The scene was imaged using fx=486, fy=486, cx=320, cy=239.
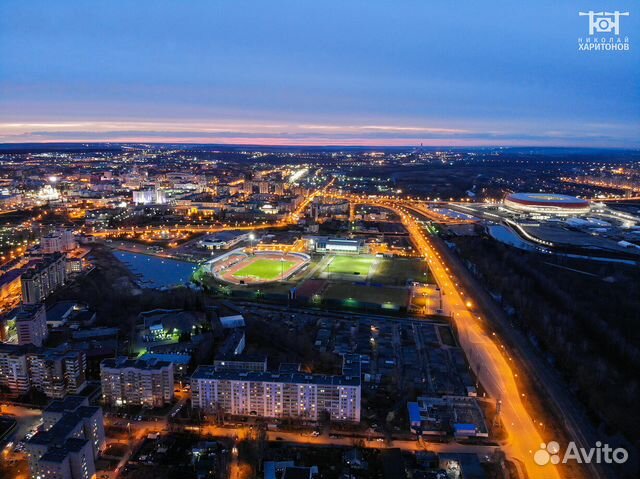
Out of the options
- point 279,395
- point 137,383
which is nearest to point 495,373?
point 279,395

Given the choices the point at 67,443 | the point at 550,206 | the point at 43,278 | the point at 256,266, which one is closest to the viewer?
the point at 67,443

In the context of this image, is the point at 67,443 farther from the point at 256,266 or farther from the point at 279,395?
the point at 256,266

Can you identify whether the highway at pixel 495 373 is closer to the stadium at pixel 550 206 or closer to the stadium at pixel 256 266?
the stadium at pixel 256 266

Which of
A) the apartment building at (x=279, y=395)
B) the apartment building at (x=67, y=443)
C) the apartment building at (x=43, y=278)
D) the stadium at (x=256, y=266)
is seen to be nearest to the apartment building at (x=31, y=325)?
the apartment building at (x=43, y=278)

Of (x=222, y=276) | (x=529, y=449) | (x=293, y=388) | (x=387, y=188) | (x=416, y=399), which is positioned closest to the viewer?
(x=529, y=449)

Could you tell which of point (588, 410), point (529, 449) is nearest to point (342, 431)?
point (529, 449)

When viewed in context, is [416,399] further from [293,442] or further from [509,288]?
[509,288]
